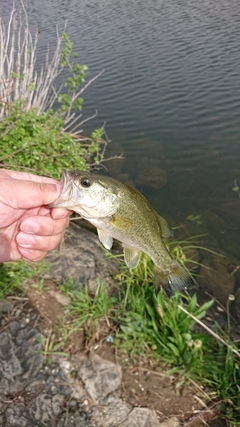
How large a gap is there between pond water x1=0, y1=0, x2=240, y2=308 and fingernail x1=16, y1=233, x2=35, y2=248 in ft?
15.3

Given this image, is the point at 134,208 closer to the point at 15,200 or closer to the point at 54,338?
the point at 15,200

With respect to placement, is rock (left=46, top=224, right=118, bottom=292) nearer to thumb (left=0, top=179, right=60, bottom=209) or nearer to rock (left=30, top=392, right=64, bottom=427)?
rock (left=30, top=392, right=64, bottom=427)

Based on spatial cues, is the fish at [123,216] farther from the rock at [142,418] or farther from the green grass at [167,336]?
the rock at [142,418]

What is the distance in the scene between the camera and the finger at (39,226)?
3.11m

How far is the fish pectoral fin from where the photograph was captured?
2889 mm

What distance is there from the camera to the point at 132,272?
521 centimetres

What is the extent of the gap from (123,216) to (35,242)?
0.86m

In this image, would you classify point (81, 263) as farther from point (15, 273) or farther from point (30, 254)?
point (30, 254)

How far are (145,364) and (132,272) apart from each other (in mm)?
1285

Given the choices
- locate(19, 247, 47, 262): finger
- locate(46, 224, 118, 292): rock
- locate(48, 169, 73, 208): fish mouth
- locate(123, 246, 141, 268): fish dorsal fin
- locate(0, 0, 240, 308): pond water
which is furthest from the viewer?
locate(0, 0, 240, 308): pond water

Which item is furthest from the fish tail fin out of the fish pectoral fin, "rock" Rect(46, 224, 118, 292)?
"rock" Rect(46, 224, 118, 292)

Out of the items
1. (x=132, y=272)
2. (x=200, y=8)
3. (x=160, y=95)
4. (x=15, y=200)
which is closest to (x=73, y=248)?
(x=132, y=272)

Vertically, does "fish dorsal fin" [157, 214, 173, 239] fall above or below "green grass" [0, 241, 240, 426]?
above

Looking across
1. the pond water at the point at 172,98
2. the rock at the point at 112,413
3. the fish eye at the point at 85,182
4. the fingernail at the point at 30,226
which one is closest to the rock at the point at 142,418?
the rock at the point at 112,413
